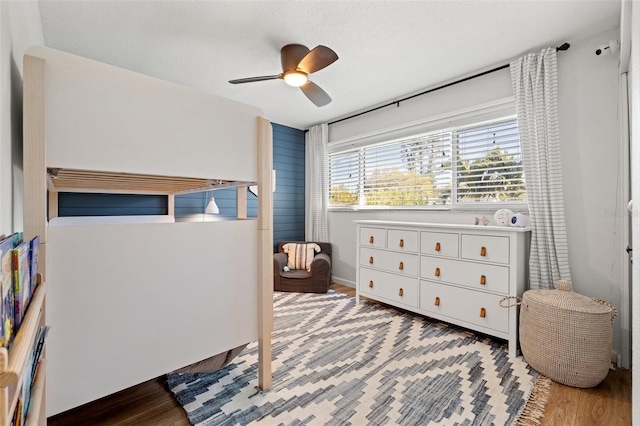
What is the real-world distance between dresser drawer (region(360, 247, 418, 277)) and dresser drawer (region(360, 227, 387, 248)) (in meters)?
0.06

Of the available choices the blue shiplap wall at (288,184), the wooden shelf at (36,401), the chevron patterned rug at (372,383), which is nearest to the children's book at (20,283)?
the wooden shelf at (36,401)

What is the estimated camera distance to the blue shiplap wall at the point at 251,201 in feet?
10.1

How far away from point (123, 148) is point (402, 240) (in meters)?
2.43

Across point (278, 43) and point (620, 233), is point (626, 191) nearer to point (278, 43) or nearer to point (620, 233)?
point (620, 233)

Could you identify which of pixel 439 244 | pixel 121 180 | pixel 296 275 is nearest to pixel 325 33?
pixel 121 180

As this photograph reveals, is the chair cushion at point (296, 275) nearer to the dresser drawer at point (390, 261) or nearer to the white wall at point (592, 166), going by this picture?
the dresser drawer at point (390, 261)

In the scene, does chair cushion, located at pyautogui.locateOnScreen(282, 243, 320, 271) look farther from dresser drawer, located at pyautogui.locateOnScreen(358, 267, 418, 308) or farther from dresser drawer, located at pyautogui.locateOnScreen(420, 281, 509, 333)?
dresser drawer, located at pyautogui.locateOnScreen(420, 281, 509, 333)

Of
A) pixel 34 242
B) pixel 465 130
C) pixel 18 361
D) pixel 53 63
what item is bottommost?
pixel 18 361

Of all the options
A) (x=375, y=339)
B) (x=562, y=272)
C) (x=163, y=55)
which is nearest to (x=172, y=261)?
(x=375, y=339)

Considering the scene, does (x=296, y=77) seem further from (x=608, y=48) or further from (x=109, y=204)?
(x=109, y=204)

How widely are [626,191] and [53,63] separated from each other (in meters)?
3.19

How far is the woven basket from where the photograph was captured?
177cm

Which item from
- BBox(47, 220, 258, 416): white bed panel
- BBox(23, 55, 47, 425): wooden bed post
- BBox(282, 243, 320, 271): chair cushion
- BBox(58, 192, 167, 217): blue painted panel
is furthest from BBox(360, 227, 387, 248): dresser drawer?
BBox(23, 55, 47, 425): wooden bed post

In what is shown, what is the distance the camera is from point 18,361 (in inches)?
19.5
